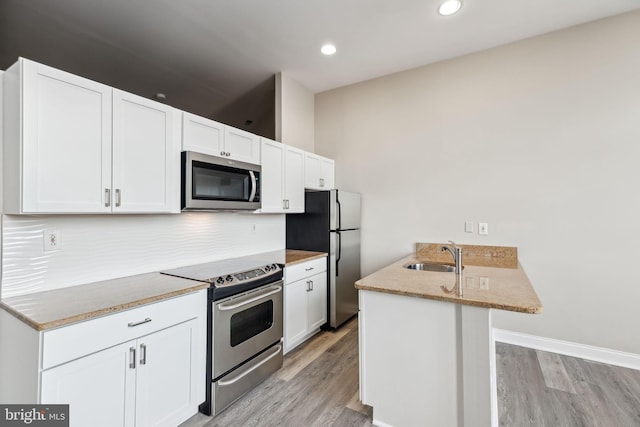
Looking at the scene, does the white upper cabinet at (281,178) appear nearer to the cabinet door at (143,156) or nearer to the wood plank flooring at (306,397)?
the cabinet door at (143,156)

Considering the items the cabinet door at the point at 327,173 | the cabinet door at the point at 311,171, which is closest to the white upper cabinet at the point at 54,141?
the cabinet door at the point at 311,171

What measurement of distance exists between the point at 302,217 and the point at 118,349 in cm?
232

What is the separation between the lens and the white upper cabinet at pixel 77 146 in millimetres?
1557

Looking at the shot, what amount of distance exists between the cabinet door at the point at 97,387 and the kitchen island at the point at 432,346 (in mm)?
1346

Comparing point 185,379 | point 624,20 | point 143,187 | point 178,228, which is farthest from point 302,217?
point 624,20

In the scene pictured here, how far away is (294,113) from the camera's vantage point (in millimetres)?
3830

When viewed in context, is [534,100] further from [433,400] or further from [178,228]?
[178,228]

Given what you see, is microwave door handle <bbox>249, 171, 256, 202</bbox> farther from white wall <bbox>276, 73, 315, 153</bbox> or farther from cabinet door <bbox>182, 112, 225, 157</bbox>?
white wall <bbox>276, 73, 315, 153</bbox>

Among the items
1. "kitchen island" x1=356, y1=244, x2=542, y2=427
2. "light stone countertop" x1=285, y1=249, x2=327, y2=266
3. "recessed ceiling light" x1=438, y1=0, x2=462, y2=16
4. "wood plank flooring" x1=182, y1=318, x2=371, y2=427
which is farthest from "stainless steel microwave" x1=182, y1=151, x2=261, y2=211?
"recessed ceiling light" x1=438, y1=0, x2=462, y2=16

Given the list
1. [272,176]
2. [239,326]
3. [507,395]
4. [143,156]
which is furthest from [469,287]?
[143,156]

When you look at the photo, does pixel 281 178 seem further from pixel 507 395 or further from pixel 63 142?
pixel 507 395

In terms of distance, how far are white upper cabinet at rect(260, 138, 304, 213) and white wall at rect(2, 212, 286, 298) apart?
1.33 ft

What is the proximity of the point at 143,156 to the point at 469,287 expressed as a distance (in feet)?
7.54

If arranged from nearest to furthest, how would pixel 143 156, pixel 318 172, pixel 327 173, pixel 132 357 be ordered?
pixel 132 357
pixel 143 156
pixel 318 172
pixel 327 173
